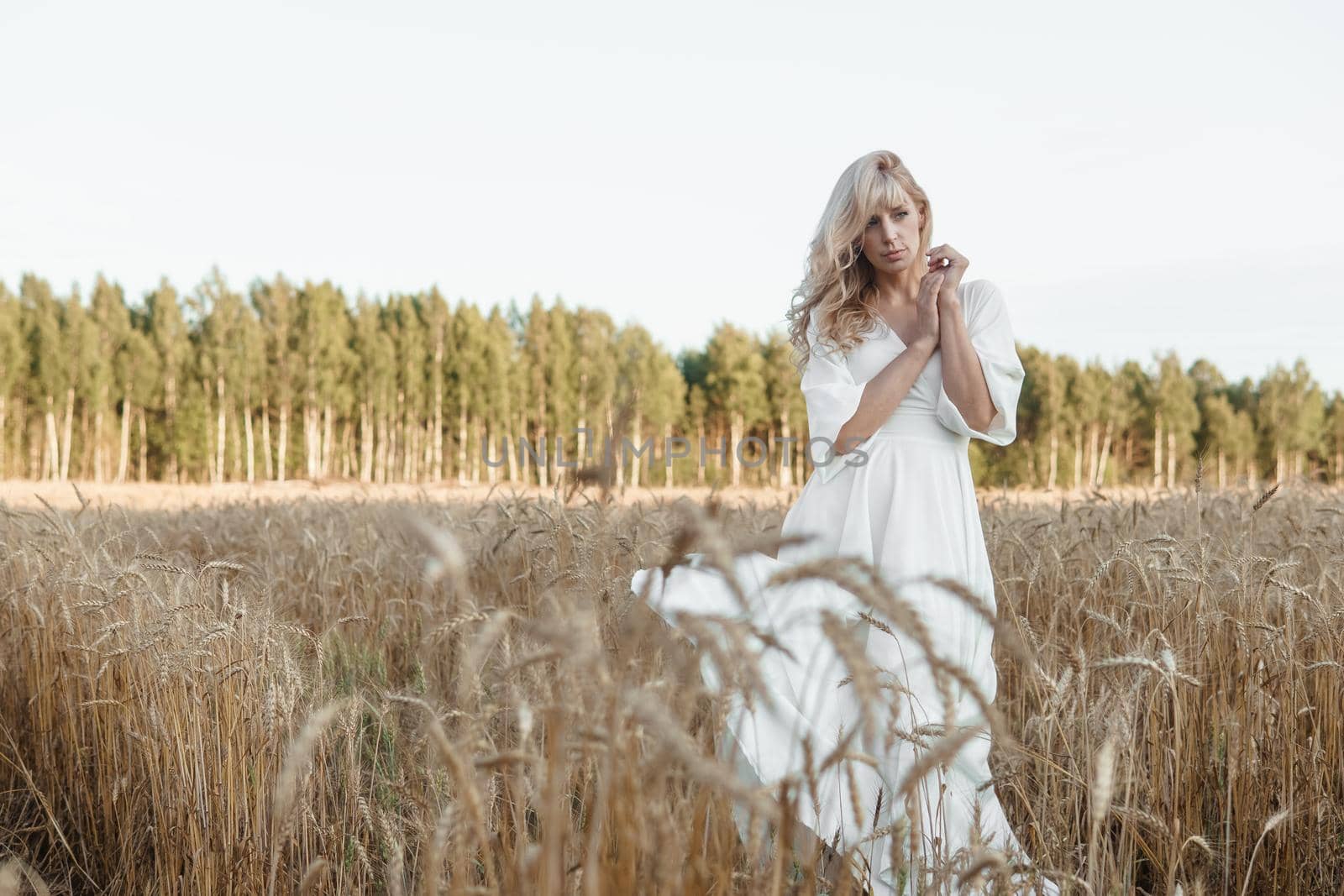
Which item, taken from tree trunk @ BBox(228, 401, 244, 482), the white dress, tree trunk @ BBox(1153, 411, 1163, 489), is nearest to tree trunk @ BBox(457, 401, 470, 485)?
tree trunk @ BBox(228, 401, 244, 482)

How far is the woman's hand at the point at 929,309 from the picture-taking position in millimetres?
2506

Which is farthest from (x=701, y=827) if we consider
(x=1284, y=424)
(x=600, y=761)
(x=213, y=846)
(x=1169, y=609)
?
(x=1284, y=424)

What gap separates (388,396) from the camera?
123ft

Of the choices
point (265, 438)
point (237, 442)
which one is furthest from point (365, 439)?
point (237, 442)

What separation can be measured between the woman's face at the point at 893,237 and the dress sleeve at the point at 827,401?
0.31 m

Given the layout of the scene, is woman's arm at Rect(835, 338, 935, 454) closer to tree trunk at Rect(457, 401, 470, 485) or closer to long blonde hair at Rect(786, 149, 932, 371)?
long blonde hair at Rect(786, 149, 932, 371)

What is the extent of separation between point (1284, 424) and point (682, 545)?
53300mm

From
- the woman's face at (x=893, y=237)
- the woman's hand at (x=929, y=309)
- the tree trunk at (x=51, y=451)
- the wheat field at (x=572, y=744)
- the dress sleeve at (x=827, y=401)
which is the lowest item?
the wheat field at (x=572, y=744)

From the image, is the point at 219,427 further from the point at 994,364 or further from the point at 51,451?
the point at 994,364

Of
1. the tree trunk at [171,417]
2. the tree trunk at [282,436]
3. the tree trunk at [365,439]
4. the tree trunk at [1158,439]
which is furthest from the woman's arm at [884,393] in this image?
the tree trunk at [1158,439]

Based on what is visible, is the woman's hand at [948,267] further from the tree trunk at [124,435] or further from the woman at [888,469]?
the tree trunk at [124,435]

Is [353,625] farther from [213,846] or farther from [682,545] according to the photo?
[682,545]

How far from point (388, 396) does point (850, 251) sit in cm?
3674

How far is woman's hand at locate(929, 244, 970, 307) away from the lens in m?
2.54
